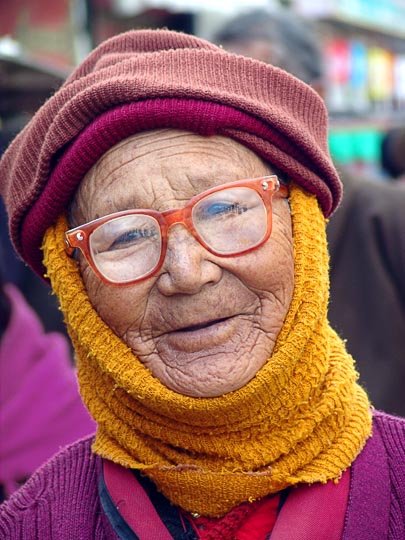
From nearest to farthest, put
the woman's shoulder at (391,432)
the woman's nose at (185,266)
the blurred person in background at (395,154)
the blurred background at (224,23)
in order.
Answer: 1. the woman's nose at (185,266)
2. the woman's shoulder at (391,432)
3. the blurred background at (224,23)
4. the blurred person in background at (395,154)

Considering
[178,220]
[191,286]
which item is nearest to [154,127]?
[178,220]

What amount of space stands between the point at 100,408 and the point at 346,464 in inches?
20.1

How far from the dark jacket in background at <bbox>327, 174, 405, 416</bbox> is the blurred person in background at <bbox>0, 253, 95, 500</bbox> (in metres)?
0.98

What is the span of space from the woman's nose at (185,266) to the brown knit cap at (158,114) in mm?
223

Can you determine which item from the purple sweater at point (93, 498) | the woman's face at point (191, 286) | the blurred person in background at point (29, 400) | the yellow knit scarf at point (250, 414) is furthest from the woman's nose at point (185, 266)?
the blurred person in background at point (29, 400)

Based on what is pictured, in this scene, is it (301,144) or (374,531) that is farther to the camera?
(301,144)

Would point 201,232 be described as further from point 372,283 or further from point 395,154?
point 395,154

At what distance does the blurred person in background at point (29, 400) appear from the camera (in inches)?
115

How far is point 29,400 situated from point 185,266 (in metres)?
1.64

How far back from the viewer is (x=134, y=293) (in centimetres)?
164

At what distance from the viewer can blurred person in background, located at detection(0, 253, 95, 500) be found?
9.59ft

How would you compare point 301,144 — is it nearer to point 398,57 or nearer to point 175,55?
point 175,55

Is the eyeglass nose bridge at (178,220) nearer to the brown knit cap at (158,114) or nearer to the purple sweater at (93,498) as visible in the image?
the brown knit cap at (158,114)

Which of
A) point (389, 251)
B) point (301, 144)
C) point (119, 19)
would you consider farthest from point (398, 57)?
point (301, 144)
